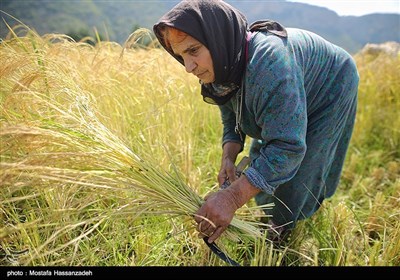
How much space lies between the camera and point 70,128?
113cm

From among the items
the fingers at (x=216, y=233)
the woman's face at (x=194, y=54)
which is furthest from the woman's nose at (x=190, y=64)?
the fingers at (x=216, y=233)

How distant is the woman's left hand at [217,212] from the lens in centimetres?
119

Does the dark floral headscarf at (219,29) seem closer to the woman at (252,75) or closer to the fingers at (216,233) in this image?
the woman at (252,75)

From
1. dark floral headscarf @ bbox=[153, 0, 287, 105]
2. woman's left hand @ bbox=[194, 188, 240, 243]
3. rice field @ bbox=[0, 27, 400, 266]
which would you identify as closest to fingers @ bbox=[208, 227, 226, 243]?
woman's left hand @ bbox=[194, 188, 240, 243]

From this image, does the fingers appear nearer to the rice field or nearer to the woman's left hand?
the woman's left hand

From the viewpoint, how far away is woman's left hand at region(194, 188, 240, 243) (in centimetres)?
119

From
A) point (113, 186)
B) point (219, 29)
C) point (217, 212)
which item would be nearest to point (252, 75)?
point (219, 29)

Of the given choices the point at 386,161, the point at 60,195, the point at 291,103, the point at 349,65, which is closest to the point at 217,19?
the point at 291,103

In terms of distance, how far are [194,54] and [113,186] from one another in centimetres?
63

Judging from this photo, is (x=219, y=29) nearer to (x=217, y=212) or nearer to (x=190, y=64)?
(x=190, y=64)

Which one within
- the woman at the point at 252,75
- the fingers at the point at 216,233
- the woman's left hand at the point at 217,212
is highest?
the woman at the point at 252,75

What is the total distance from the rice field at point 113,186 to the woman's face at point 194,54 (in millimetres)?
→ 385

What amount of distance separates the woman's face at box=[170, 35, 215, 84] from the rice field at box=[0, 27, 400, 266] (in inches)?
15.2

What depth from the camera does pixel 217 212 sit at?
3.89 feet
